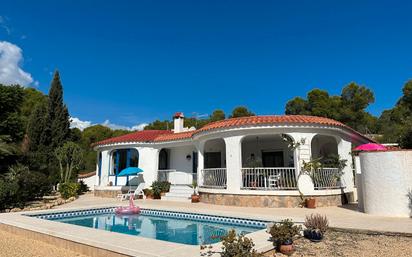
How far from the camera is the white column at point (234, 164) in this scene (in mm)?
13817

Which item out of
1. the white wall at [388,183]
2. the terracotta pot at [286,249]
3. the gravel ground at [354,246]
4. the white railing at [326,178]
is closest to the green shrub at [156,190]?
the white railing at [326,178]

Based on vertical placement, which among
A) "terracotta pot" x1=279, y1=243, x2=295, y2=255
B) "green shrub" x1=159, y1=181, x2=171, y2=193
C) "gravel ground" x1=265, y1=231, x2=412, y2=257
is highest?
"green shrub" x1=159, y1=181, x2=171, y2=193

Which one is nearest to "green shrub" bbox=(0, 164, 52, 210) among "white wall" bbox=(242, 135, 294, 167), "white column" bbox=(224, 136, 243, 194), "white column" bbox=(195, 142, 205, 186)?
"white column" bbox=(195, 142, 205, 186)

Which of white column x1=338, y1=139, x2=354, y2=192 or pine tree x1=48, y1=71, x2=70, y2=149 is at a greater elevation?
pine tree x1=48, y1=71, x2=70, y2=149

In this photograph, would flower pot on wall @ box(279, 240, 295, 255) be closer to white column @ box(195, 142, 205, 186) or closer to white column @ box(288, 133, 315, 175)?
white column @ box(288, 133, 315, 175)

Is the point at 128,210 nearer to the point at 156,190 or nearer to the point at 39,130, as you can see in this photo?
the point at 156,190

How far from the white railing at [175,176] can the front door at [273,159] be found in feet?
16.7

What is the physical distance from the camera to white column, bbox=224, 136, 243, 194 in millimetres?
13817

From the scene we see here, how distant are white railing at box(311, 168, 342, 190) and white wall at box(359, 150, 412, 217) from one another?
101 inches

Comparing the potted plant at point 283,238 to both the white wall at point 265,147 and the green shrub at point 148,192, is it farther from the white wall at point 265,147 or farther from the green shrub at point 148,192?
the green shrub at point 148,192

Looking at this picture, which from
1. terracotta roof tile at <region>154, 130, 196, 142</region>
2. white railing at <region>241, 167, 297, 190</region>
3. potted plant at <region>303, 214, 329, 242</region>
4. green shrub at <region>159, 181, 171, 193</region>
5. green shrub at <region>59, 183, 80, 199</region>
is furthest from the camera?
green shrub at <region>59, 183, 80, 199</region>

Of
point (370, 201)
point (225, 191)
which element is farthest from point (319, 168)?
point (225, 191)

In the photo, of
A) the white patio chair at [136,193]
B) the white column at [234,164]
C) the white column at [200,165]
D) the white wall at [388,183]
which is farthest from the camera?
the white patio chair at [136,193]

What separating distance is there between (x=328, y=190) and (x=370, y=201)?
110 inches
